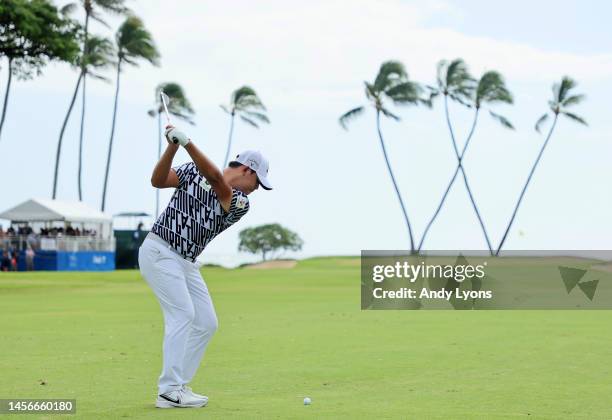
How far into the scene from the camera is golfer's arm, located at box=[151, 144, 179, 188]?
8.95 meters

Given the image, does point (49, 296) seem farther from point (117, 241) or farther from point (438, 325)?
point (117, 241)

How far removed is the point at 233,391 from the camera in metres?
11.5

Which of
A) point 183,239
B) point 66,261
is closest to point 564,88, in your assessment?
point 66,261

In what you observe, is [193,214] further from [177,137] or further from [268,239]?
[268,239]

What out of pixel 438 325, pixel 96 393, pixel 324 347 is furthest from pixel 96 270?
pixel 96 393

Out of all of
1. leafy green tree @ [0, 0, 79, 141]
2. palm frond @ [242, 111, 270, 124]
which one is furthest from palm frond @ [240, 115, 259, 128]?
leafy green tree @ [0, 0, 79, 141]

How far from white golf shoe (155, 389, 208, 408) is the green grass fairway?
0.11 metres

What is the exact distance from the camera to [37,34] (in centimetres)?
4003

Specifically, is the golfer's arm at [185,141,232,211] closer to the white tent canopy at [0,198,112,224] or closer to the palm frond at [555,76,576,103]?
the white tent canopy at [0,198,112,224]

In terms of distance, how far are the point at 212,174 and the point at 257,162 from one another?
715 mm

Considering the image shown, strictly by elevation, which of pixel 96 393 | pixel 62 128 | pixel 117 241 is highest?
pixel 62 128

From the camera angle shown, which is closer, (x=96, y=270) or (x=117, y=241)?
(x=96, y=270)

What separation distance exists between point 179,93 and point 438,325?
75140 mm

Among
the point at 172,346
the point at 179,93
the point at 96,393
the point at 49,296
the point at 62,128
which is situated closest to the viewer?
the point at 172,346
